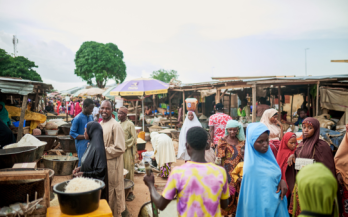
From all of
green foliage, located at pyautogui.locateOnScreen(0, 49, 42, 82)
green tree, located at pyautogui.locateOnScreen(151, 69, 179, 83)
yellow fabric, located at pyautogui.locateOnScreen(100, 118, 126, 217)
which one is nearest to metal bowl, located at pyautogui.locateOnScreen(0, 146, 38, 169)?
yellow fabric, located at pyautogui.locateOnScreen(100, 118, 126, 217)

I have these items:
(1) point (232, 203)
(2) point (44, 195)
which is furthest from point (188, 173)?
(1) point (232, 203)

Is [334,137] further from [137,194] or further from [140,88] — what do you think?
[140,88]

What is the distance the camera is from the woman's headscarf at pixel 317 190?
123 cm

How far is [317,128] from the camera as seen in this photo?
3.59 metres

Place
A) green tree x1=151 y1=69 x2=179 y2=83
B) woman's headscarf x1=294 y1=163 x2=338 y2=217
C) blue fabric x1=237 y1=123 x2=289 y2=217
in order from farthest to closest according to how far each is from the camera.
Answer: green tree x1=151 y1=69 x2=179 y2=83
blue fabric x1=237 y1=123 x2=289 y2=217
woman's headscarf x1=294 y1=163 x2=338 y2=217

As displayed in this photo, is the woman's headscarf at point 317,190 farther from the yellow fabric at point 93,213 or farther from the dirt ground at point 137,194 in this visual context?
the dirt ground at point 137,194

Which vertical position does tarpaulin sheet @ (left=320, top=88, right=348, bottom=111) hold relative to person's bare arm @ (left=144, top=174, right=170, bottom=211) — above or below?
above

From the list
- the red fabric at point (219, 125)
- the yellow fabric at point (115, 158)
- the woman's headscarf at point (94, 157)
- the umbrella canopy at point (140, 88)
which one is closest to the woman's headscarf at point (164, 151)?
the red fabric at point (219, 125)

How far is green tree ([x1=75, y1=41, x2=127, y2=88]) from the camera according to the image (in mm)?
30703

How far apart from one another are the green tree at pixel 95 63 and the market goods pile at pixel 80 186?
2901 cm

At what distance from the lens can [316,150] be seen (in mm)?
3490

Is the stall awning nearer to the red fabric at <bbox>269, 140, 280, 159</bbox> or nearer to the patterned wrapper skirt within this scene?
the patterned wrapper skirt

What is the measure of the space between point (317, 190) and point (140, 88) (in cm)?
980

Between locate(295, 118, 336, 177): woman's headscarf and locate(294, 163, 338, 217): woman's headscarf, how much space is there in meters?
2.55
